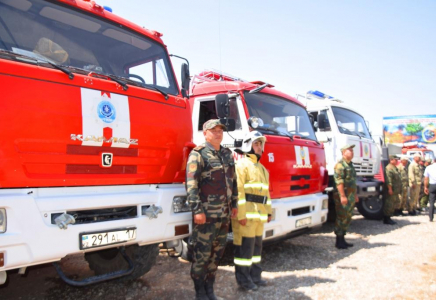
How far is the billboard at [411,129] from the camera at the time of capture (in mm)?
31656

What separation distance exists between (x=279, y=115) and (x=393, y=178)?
4535mm

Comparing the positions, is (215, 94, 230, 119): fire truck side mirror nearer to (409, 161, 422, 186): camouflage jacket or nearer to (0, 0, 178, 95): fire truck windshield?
(0, 0, 178, 95): fire truck windshield

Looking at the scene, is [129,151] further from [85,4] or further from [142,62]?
[85,4]

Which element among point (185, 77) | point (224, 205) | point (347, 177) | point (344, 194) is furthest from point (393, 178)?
point (185, 77)

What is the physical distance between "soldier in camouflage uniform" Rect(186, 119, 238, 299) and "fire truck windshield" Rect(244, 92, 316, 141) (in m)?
1.40

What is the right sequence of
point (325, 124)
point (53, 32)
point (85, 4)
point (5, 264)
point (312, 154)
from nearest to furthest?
point (5, 264) → point (53, 32) → point (85, 4) → point (312, 154) → point (325, 124)

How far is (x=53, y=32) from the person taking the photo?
3004mm

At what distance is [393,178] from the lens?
8.31 meters

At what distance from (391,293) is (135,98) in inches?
130

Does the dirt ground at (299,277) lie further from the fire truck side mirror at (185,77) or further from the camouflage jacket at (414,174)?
the camouflage jacket at (414,174)

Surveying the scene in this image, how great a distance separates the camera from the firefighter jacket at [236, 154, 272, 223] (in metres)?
3.95

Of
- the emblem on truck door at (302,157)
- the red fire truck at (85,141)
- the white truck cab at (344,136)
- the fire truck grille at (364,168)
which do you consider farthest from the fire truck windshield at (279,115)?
the fire truck grille at (364,168)

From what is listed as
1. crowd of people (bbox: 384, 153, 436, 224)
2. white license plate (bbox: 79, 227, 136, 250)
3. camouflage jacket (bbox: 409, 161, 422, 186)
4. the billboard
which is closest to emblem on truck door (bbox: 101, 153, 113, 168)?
white license plate (bbox: 79, 227, 136, 250)

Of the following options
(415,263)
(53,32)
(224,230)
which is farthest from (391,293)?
(53,32)
